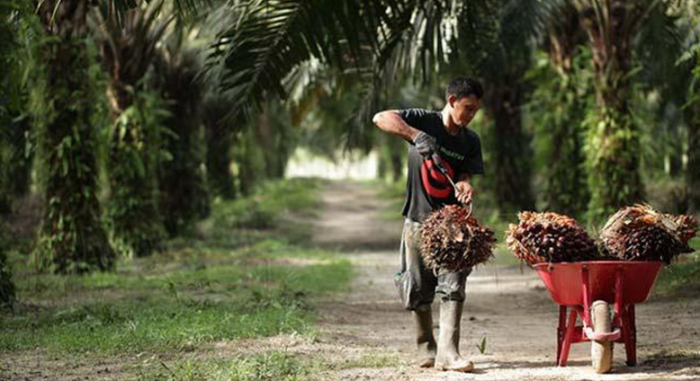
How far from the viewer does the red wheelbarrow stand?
700 centimetres

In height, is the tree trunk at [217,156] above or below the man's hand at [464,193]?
above

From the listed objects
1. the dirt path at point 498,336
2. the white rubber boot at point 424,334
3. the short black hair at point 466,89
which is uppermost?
the short black hair at point 466,89

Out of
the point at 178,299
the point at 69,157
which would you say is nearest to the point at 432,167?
the point at 178,299

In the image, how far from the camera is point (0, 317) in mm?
10789

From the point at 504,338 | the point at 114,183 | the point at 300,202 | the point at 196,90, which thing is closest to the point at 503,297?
the point at 504,338

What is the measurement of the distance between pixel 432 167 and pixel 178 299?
15.5ft

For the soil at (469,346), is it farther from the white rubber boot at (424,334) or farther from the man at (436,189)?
the man at (436,189)

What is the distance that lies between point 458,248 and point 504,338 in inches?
108

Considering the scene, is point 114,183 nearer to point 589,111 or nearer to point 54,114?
point 54,114

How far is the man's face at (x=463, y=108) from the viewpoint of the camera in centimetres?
757

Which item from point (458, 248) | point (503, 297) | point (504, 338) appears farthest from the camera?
point (503, 297)

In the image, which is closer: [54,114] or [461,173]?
[461,173]

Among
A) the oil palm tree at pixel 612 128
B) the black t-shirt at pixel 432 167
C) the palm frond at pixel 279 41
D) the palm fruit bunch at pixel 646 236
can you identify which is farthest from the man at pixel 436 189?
the oil palm tree at pixel 612 128

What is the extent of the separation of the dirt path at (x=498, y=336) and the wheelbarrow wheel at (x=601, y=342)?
92 mm
